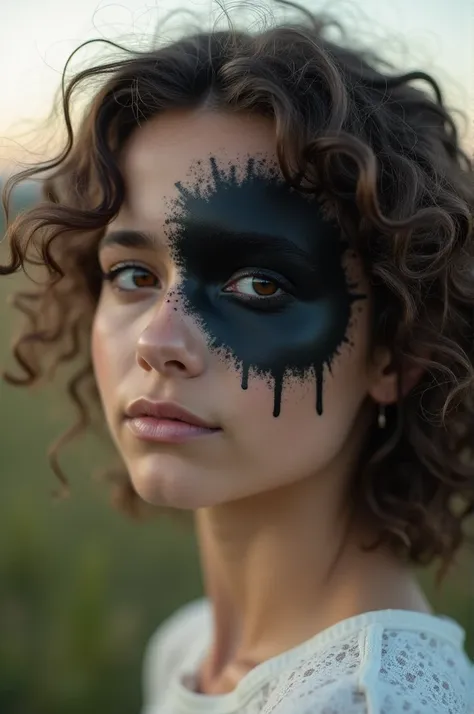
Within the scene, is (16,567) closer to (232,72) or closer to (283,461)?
(283,461)

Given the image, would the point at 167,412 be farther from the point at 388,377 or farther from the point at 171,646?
the point at 171,646

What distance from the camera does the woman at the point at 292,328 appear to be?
1.21 metres

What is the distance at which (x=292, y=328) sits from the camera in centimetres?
124

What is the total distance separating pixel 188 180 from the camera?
1.24 m

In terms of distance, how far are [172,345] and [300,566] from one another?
1.59ft

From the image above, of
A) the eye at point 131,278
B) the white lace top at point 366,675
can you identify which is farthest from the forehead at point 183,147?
the white lace top at point 366,675

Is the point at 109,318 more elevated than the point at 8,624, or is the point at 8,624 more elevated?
the point at 109,318

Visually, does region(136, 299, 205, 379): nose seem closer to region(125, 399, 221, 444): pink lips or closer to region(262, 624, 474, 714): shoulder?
region(125, 399, 221, 444): pink lips

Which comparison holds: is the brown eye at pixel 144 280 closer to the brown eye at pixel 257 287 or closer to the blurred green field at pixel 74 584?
the brown eye at pixel 257 287

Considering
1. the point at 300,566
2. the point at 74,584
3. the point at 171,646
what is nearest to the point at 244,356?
the point at 300,566

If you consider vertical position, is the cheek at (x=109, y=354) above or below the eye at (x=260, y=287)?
below

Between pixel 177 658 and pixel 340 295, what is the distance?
106cm

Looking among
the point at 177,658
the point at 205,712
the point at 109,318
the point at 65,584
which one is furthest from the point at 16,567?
the point at 109,318

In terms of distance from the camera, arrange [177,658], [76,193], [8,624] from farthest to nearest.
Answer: [8,624] < [177,658] < [76,193]
